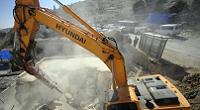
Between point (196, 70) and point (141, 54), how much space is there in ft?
12.7

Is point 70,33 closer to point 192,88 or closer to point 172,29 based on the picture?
point 192,88

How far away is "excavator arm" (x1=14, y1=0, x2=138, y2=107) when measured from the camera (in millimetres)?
8094

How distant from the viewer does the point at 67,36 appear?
842 centimetres

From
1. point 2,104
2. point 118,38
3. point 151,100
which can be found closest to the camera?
point 151,100

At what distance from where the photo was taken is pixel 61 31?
8.39 m

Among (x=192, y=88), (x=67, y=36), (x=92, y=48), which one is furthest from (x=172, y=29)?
(x=67, y=36)

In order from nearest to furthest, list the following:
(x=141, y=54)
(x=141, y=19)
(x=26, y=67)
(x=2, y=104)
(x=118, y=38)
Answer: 1. (x=26, y=67)
2. (x=2, y=104)
3. (x=141, y=54)
4. (x=118, y=38)
5. (x=141, y=19)

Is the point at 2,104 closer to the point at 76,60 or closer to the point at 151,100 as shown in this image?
the point at 76,60

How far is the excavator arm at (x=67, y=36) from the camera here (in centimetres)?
809

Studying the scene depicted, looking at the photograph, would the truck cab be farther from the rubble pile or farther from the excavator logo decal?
the excavator logo decal

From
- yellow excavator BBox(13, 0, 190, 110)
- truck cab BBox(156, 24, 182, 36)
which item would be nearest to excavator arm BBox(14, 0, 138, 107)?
yellow excavator BBox(13, 0, 190, 110)

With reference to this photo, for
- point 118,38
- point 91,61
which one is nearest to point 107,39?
point 91,61

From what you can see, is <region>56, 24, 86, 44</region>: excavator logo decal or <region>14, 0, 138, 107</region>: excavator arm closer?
<region>14, 0, 138, 107</region>: excavator arm

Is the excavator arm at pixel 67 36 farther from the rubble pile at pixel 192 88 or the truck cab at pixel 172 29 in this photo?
the truck cab at pixel 172 29
